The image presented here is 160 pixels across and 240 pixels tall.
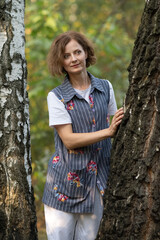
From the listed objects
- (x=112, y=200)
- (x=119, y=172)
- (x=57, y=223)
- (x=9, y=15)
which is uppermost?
(x=9, y=15)

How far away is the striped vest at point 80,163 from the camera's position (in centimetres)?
245

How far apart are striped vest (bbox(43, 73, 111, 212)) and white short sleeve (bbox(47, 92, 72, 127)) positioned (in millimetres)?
35

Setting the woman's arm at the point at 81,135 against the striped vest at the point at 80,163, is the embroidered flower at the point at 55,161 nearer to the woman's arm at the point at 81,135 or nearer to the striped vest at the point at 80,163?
the striped vest at the point at 80,163

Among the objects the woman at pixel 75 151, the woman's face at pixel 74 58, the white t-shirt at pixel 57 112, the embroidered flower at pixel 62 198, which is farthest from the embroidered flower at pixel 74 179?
the woman's face at pixel 74 58

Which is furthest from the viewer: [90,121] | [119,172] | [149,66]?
[90,121]

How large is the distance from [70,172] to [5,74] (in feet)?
2.56

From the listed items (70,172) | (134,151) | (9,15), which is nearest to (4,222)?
(70,172)

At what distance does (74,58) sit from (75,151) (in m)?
0.59

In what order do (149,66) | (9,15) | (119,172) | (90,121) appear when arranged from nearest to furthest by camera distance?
1. (149,66)
2. (119,172)
3. (90,121)
4. (9,15)

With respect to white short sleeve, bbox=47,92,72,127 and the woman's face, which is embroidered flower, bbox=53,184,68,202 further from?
the woman's face

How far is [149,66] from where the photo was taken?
1.80m

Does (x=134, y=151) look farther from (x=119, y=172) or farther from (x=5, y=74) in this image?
(x=5, y=74)

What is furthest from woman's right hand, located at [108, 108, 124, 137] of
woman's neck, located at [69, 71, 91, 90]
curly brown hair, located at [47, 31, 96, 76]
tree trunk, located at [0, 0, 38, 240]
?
tree trunk, located at [0, 0, 38, 240]

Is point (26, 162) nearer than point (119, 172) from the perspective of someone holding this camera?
No
